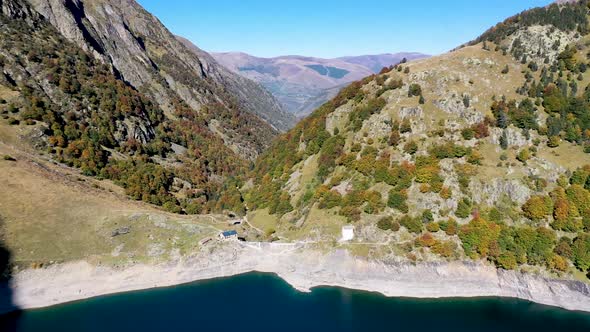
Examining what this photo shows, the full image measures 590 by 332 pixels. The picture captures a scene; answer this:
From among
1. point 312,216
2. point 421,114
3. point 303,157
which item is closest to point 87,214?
point 312,216

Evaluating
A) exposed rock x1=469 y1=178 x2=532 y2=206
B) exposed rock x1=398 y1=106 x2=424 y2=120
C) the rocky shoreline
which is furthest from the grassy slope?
exposed rock x1=469 y1=178 x2=532 y2=206

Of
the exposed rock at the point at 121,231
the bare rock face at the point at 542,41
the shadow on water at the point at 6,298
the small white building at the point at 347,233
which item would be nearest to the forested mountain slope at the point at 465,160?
the bare rock face at the point at 542,41

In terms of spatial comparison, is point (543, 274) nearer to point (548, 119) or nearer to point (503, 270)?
point (503, 270)

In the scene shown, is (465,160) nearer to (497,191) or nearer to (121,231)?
(497,191)

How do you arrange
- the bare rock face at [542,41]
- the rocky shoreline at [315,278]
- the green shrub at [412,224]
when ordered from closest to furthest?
1. the rocky shoreline at [315,278]
2. the green shrub at [412,224]
3. the bare rock face at [542,41]

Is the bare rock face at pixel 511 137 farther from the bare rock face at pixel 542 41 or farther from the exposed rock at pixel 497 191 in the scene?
the bare rock face at pixel 542 41

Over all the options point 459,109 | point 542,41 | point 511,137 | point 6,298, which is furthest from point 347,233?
point 542,41
